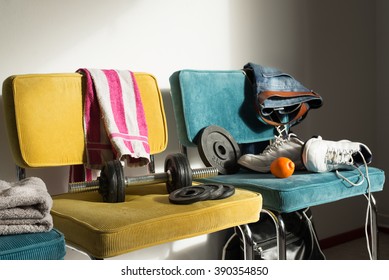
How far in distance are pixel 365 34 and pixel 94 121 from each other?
173 centimetres

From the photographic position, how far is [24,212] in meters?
1.04

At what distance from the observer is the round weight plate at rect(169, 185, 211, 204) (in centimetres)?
126

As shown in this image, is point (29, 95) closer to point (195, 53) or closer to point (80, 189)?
point (80, 189)

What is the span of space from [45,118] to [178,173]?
0.42m

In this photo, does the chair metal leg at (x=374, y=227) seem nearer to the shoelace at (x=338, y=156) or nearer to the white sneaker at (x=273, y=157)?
the shoelace at (x=338, y=156)

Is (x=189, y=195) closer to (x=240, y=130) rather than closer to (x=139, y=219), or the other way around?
(x=139, y=219)

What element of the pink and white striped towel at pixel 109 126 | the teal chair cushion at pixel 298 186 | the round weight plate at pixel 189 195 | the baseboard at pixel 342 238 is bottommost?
the baseboard at pixel 342 238

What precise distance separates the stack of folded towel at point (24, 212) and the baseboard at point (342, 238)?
5.91 feet

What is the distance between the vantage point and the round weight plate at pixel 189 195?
1.26 m

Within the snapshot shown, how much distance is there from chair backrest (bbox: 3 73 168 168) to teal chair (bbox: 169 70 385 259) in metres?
0.37

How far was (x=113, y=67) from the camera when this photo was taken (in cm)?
180

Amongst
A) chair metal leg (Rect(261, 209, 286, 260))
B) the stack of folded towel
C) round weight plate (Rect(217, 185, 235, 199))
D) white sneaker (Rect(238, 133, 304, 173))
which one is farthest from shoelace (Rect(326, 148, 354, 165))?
the stack of folded towel

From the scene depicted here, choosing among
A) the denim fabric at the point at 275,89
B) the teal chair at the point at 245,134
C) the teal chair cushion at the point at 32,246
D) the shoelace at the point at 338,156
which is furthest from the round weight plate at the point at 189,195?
the denim fabric at the point at 275,89
